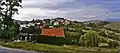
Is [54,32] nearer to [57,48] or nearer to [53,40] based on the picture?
[53,40]

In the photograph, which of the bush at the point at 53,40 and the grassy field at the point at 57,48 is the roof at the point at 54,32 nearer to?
the bush at the point at 53,40

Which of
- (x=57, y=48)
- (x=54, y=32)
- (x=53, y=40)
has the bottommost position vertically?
(x=57, y=48)

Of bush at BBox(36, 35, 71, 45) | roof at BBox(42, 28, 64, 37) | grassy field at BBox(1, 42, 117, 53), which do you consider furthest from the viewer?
bush at BBox(36, 35, 71, 45)

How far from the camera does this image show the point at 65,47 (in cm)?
1428

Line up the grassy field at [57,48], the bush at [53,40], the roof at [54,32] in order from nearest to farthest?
1. the grassy field at [57,48]
2. the roof at [54,32]
3. the bush at [53,40]

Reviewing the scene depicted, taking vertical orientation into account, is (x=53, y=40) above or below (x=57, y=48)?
above

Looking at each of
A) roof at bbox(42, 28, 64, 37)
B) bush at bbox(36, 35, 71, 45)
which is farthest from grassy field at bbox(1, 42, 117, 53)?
roof at bbox(42, 28, 64, 37)

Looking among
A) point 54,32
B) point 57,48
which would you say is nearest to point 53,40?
point 57,48

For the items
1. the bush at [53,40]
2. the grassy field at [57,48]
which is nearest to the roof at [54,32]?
the bush at [53,40]

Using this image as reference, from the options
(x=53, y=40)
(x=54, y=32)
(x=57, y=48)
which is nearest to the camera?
(x=54, y=32)

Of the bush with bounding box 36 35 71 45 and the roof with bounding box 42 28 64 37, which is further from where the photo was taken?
the bush with bounding box 36 35 71 45

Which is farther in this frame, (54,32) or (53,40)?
(53,40)

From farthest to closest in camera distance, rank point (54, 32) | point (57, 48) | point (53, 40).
Answer: point (53, 40) < point (57, 48) < point (54, 32)

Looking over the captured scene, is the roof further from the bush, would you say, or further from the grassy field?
the grassy field
